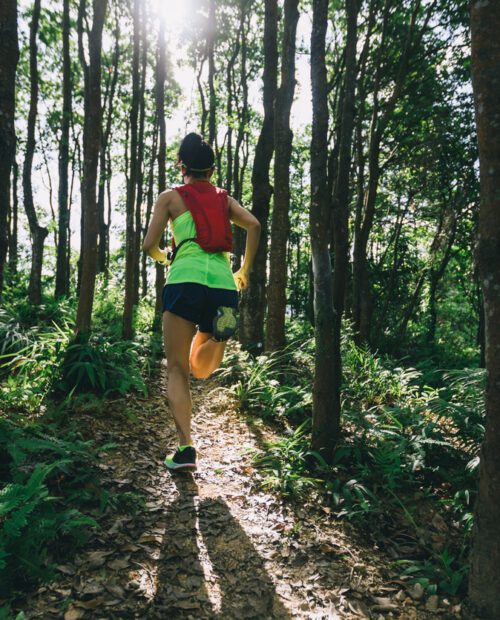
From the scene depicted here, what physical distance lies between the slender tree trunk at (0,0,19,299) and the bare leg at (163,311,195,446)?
140 cm

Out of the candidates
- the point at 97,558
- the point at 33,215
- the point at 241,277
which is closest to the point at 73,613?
the point at 97,558

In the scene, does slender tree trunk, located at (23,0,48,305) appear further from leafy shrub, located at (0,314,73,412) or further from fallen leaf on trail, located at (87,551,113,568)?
fallen leaf on trail, located at (87,551,113,568)

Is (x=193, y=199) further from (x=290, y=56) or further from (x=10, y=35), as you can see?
(x=290, y=56)

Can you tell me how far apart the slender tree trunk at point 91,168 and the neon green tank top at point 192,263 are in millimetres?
3163

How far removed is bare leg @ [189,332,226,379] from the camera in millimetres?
3557

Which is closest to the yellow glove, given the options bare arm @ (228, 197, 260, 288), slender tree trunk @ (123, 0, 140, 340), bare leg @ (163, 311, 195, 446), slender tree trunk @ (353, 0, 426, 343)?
bare arm @ (228, 197, 260, 288)

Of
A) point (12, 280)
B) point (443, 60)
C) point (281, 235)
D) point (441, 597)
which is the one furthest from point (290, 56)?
point (12, 280)

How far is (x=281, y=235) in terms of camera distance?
6.00 metres

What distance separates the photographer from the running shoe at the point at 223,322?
325 centimetres

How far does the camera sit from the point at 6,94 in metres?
3.15

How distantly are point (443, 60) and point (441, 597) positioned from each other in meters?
12.8

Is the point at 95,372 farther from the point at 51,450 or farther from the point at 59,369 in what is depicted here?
the point at 51,450

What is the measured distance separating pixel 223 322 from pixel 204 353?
47 centimetres

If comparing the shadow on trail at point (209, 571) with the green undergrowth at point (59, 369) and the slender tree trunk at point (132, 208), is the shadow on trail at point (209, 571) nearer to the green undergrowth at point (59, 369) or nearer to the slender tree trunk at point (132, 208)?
the green undergrowth at point (59, 369)
